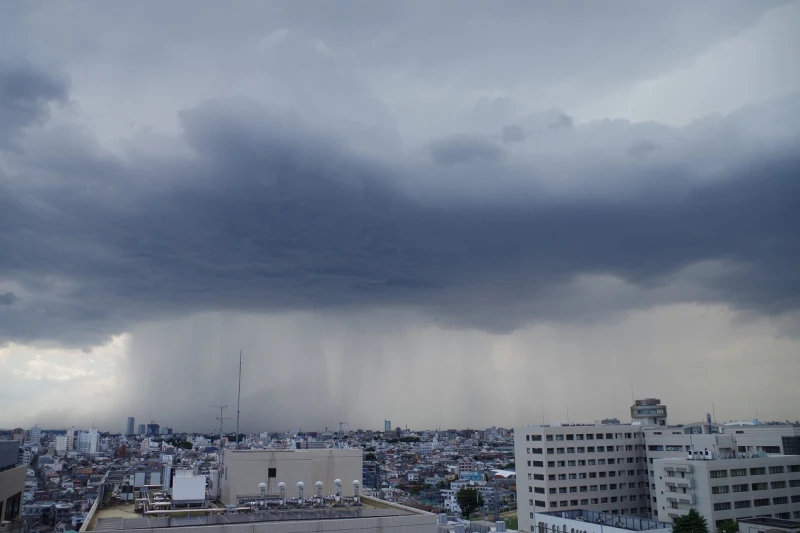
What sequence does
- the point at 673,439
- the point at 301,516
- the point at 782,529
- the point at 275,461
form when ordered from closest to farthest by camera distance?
the point at 301,516 < the point at 275,461 < the point at 782,529 < the point at 673,439

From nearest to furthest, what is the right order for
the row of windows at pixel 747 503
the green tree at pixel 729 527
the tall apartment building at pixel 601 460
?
the green tree at pixel 729 527 < the row of windows at pixel 747 503 < the tall apartment building at pixel 601 460

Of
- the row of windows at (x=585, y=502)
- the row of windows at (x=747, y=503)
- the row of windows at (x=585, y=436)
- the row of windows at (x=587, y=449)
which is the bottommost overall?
the row of windows at (x=585, y=502)

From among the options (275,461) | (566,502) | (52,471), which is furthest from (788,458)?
(52,471)

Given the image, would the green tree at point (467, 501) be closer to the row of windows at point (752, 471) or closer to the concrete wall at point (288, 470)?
the row of windows at point (752, 471)

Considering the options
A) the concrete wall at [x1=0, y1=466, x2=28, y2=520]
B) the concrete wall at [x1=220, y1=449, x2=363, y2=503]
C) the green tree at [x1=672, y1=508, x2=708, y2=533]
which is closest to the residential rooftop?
the concrete wall at [x1=220, y1=449, x2=363, y2=503]

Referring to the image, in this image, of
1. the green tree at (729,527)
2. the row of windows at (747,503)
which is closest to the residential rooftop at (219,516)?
the green tree at (729,527)

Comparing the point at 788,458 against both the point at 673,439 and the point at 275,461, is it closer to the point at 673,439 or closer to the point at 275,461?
the point at 673,439

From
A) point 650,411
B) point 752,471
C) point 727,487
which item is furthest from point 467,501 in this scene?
point 727,487
